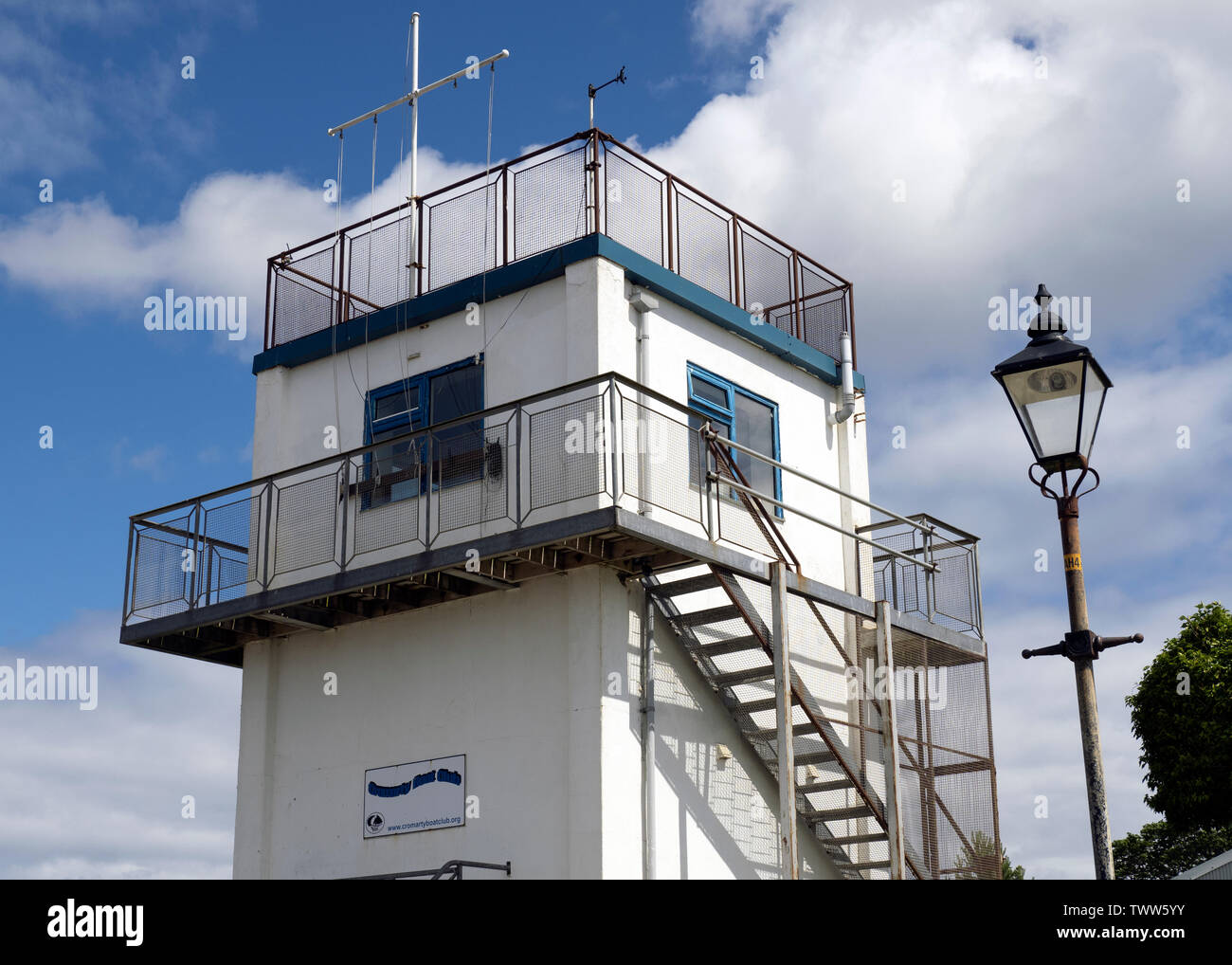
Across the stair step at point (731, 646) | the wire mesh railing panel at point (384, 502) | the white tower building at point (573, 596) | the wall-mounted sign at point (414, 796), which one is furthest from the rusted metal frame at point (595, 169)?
the wall-mounted sign at point (414, 796)

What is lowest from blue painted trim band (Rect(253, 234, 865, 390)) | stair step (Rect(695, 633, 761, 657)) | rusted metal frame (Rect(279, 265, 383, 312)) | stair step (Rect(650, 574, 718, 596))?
stair step (Rect(695, 633, 761, 657))

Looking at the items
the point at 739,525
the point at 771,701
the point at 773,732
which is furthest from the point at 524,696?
the point at 739,525

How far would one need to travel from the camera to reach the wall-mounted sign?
15969mm

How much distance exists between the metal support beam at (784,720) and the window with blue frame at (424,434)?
3342 millimetres

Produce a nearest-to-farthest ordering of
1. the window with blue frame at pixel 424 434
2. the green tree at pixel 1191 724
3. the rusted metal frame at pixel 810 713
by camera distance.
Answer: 1. the rusted metal frame at pixel 810 713
2. the window with blue frame at pixel 424 434
3. the green tree at pixel 1191 724

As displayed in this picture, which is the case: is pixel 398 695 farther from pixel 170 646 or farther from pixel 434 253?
pixel 434 253

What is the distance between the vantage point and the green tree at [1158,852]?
42281 millimetres

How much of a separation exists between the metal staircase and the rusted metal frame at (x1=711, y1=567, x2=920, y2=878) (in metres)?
0.01

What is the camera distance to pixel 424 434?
631 inches

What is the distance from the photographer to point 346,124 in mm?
20141

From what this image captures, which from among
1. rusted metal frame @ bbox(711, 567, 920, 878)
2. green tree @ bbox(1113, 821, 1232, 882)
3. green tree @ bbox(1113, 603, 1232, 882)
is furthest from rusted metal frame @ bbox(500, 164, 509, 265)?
green tree @ bbox(1113, 821, 1232, 882)

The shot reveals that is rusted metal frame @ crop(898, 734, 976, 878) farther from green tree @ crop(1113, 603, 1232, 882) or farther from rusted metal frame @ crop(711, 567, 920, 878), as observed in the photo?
green tree @ crop(1113, 603, 1232, 882)

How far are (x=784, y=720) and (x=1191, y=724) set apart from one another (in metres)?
14.9

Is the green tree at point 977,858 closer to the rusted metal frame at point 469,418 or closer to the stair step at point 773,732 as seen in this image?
the stair step at point 773,732
